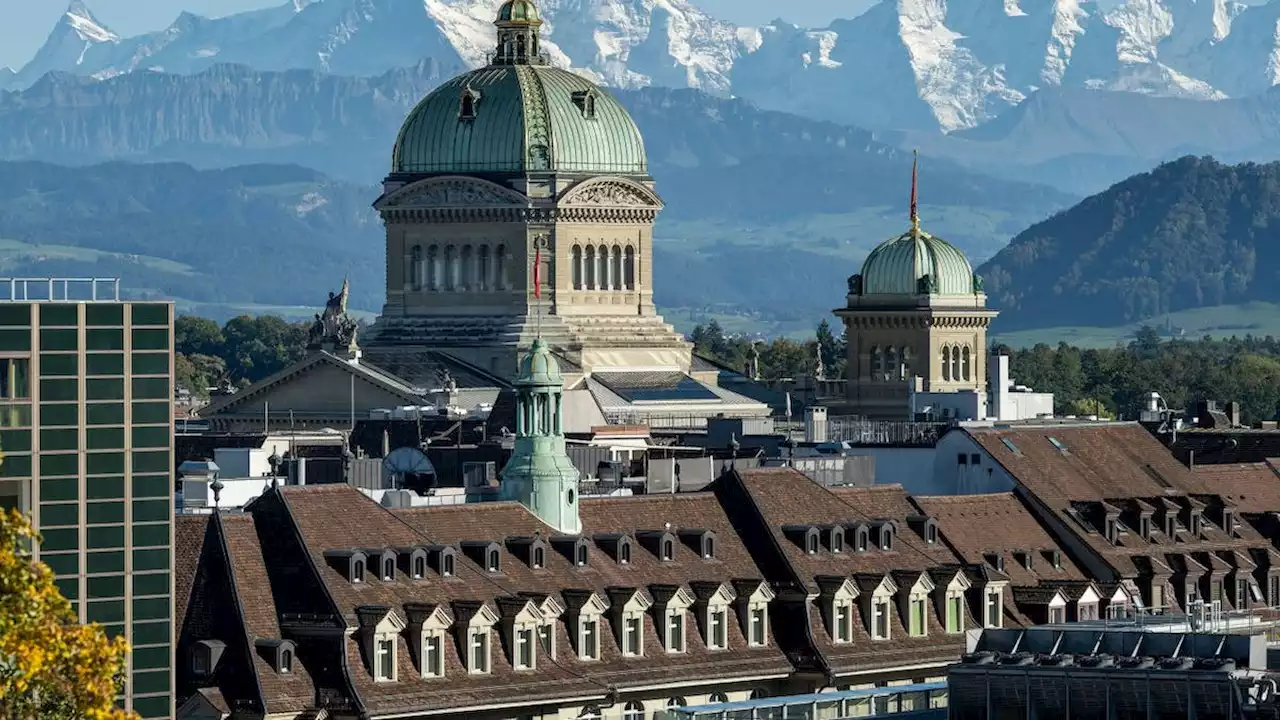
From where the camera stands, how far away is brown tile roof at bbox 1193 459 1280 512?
125000 millimetres

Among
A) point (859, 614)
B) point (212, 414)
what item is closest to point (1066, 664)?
point (859, 614)

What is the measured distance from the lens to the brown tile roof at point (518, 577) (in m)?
86.9

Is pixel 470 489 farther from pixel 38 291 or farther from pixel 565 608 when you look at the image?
pixel 38 291

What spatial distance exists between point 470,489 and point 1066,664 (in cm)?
4203

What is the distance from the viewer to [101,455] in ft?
255

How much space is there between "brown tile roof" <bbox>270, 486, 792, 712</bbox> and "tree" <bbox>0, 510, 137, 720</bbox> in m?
30.6

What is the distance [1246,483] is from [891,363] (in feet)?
233

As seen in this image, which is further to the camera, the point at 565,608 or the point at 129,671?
the point at 565,608

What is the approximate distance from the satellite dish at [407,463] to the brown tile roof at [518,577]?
76.2 feet

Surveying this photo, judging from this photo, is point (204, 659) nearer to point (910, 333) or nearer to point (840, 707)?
point (840, 707)

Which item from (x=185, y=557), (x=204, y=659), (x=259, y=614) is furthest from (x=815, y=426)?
(x=204, y=659)

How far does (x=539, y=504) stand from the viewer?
326ft

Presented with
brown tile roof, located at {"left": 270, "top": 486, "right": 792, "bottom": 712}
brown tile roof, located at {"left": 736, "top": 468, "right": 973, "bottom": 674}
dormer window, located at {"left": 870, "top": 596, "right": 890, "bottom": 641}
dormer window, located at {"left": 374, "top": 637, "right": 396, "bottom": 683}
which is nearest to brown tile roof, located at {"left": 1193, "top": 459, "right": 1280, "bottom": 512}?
brown tile roof, located at {"left": 736, "top": 468, "right": 973, "bottom": 674}

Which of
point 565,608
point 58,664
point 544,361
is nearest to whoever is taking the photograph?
point 58,664
